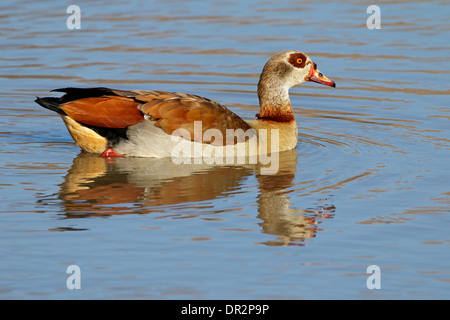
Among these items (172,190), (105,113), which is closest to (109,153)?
(105,113)

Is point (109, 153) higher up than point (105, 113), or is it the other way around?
point (105, 113)

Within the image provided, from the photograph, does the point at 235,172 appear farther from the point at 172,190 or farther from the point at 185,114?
the point at 172,190

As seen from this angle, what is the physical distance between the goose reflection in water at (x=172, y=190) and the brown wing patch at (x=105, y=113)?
1.70ft

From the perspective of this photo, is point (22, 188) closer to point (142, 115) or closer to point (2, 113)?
point (142, 115)

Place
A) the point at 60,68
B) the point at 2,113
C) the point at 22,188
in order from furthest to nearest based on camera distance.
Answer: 1. the point at 60,68
2. the point at 2,113
3. the point at 22,188

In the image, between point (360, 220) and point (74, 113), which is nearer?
point (360, 220)

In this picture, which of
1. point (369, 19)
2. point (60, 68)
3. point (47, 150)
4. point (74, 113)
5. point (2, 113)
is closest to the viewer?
point (74, 113)

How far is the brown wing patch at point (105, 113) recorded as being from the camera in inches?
425

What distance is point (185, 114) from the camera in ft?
35.5

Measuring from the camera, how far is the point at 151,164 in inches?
429

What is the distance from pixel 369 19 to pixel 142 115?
818cm

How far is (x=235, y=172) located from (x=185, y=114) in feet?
3.02

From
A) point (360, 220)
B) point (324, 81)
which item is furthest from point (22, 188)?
point (324, 81)

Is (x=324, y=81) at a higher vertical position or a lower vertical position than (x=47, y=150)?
higher
